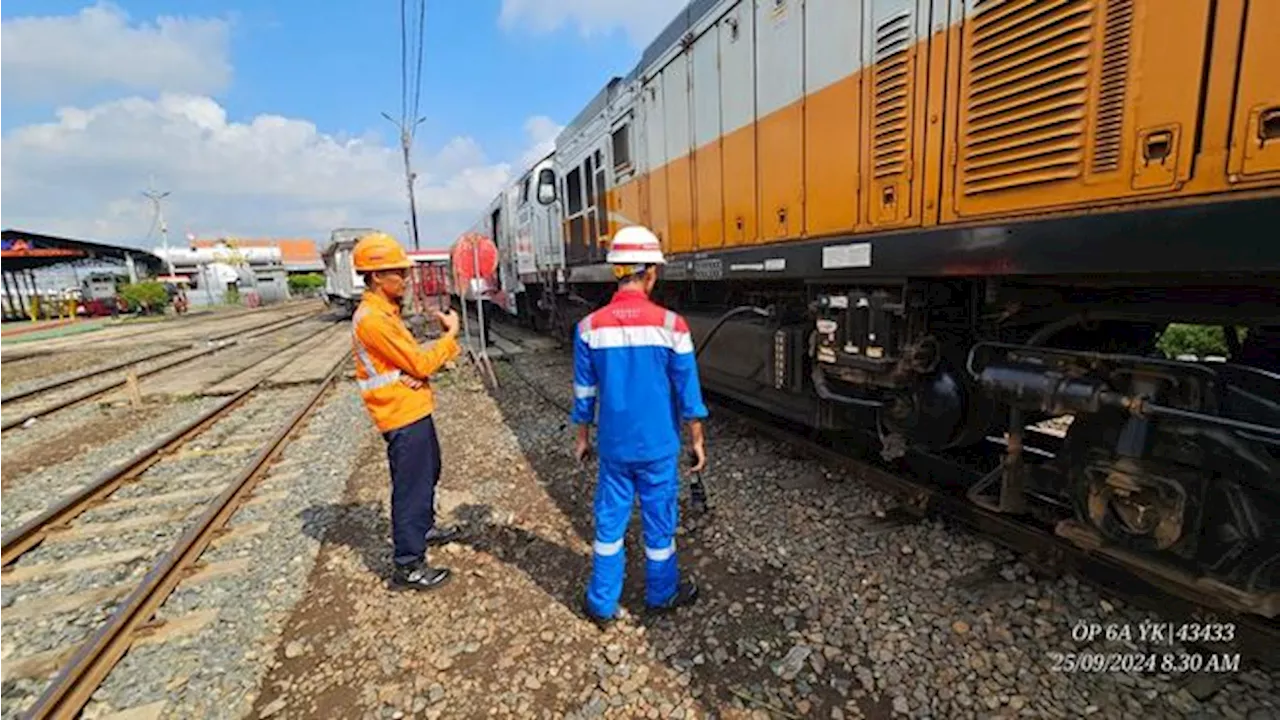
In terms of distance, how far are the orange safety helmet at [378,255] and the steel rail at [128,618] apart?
2.25 m

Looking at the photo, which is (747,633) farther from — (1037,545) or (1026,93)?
(1026,93)

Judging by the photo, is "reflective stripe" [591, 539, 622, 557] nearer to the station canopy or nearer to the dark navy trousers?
the dark navy trousers

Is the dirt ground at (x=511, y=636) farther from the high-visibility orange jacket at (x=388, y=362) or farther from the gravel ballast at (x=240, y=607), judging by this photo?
the high-visibility orange jacket at (x=388, y=362)

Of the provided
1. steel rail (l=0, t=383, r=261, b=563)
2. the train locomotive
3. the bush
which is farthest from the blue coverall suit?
the bush

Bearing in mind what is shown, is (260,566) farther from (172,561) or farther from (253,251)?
(253,251)

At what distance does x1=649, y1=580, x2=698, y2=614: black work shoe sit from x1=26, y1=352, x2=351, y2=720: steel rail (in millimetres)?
2675

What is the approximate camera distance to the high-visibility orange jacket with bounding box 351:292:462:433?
3578 millimetres

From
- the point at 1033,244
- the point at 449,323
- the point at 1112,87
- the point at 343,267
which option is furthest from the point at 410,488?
the point at 343,267

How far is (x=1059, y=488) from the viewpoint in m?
2.99

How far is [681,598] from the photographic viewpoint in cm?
346

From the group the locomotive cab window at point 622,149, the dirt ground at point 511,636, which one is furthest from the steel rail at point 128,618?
the locomotive cab window at point 622,149

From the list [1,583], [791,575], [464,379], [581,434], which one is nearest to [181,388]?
[464,379]

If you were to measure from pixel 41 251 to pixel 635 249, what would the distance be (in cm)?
3898

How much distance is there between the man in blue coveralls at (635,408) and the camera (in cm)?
315
